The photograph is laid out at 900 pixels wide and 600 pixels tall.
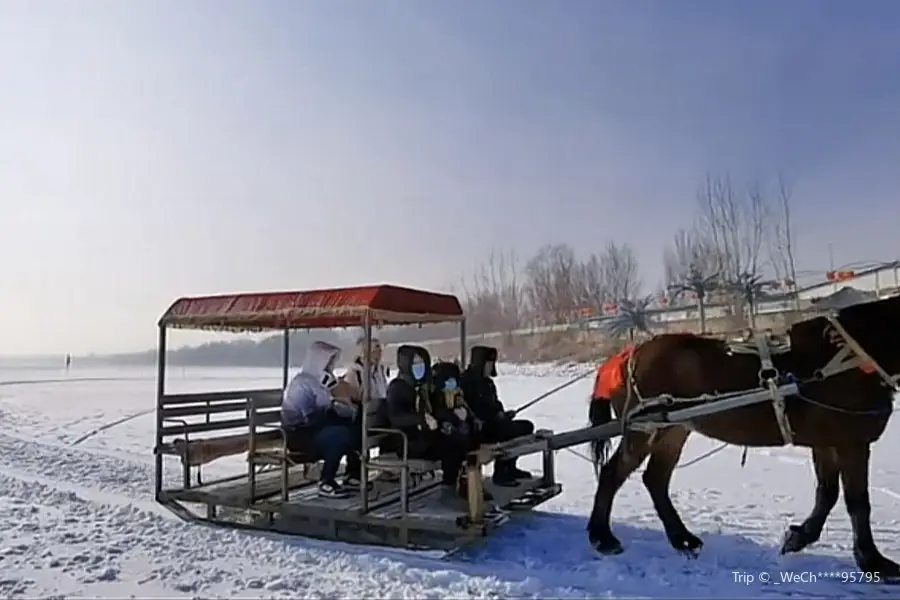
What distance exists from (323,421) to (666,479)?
3.07m

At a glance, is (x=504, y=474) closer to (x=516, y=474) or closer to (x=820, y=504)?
(x=516, y=474)

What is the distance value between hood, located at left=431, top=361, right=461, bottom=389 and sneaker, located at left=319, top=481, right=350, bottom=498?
1.33 meters

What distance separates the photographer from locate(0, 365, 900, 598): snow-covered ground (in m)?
5.07

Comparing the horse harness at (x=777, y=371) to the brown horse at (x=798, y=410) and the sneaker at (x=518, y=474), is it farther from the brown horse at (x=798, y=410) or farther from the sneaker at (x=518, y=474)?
the sneaker at (x=518, y=474)

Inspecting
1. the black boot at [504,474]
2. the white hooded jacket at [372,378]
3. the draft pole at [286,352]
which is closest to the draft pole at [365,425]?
the white hooded jacket at [372,378]

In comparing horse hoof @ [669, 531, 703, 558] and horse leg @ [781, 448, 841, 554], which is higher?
horse leg @ [781, 448, 841, 554]

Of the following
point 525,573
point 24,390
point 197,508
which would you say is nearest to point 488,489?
point 525,573

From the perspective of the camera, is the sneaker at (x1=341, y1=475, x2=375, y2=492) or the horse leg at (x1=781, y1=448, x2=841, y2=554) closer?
the horse leg at (x1=781, y1=448, x2=841, y2=554)

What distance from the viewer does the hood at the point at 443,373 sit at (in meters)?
6.73

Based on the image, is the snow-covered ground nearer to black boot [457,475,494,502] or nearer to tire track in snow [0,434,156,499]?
tire track in snow [0,434,156,499]

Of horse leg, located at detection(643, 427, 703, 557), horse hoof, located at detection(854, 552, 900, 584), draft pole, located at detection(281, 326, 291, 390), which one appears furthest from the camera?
draft pole, located at detection(281, 326, 291, 390)

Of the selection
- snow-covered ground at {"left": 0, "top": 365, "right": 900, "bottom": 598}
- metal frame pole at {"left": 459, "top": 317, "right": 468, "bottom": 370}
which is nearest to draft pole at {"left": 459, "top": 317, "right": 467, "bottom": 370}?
metal frame pole at {"left": 459, "top": 317, "right": 468, "bottom": 370}

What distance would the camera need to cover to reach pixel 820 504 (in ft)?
19.2

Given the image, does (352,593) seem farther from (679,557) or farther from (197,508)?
(197,508)
